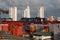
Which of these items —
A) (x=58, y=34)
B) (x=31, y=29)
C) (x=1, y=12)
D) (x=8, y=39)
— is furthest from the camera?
(x=1, y=12)

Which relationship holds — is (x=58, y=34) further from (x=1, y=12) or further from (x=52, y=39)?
(x=1, y=12)

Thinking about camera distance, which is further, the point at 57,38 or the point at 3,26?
the point at 3,26

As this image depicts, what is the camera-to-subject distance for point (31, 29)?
64625mm

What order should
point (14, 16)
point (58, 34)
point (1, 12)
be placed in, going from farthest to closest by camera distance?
1. point (14, 16)
2. point (1, 12)
3. point (58, 34)

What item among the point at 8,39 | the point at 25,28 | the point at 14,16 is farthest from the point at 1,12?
the point at 8,39

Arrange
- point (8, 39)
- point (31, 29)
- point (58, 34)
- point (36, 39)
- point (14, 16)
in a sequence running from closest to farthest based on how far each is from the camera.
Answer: point (8, 39) → point (58, 34) → point (36, 39) → point (31, 29) → point (14, 16)

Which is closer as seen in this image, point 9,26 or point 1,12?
point 9,26

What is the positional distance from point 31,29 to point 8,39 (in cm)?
3046

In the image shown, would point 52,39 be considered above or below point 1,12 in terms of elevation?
below

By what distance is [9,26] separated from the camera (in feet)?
213

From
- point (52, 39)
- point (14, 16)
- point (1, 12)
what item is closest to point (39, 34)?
point (52, 39)

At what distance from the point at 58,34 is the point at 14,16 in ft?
258

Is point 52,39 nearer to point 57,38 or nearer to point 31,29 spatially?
point 57,38

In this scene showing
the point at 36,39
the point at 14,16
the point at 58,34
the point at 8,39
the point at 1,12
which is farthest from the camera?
the point at 14,16
